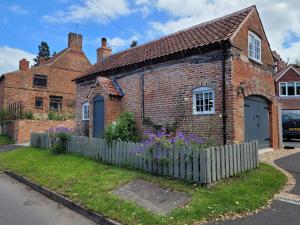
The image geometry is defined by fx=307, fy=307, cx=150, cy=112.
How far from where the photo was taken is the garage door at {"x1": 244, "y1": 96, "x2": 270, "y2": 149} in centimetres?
1316

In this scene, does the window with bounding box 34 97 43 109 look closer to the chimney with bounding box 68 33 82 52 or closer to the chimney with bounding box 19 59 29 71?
the chimney with bounding box 19 59 29 71

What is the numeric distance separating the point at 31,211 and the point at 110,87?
9.95 metres

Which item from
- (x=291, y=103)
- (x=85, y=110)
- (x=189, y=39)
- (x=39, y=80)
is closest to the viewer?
(x=189, y=39)

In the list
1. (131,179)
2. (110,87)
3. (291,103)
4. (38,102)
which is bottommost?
(131,179)

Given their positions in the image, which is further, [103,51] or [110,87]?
[103,51]

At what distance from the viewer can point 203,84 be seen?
488 inches

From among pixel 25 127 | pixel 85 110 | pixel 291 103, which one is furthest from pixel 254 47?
pixel 291 103

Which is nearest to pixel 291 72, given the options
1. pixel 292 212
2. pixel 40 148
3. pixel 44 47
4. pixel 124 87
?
pixel 124 87

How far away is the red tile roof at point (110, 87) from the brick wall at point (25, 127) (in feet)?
33.7

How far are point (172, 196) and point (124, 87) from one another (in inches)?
384

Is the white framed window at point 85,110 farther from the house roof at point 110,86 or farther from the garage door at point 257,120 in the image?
the garage door at point 257,120

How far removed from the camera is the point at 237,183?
27.0 ft

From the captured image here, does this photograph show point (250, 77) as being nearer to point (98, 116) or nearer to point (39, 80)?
point (98, 116)

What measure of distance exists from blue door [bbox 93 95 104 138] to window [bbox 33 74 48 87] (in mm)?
20667
